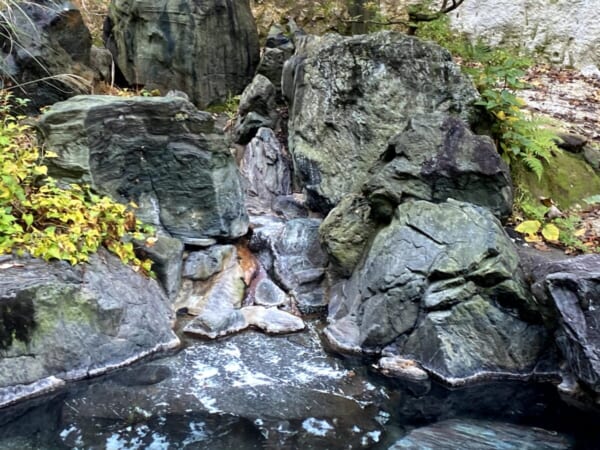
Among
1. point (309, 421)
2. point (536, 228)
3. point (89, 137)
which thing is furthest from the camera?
point (536, 228)

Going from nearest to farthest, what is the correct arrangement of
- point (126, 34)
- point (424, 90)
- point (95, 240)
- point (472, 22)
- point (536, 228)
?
point (95, 240) < point (536, 228) < point (424, 90) < point (126, 34) < point (472, 22)

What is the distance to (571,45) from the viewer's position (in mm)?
11062

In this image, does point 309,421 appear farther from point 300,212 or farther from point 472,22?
point 472,22

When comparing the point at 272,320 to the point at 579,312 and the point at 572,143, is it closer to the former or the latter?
the point at 579,312

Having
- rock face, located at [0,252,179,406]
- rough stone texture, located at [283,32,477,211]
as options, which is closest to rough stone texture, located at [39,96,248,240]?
rock face, located at [0,252,179,406]

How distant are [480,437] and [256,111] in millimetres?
6669

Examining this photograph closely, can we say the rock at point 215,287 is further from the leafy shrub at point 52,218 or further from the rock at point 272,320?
the leafy shrub at point 52,218

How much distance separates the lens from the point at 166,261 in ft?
19.9

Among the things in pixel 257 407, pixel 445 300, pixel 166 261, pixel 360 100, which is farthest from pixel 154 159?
pixel 445 300

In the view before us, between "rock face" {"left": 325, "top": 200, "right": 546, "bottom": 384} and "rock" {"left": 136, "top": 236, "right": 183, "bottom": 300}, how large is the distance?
70.0 inches

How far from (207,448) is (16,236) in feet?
8.64

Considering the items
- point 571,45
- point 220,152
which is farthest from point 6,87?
point 571,45

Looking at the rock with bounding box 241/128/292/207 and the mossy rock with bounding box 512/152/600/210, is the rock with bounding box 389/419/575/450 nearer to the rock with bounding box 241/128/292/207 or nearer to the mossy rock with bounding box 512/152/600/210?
the mossy rock with bounding box 512/152/600/210

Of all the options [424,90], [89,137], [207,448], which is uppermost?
[424,90]
